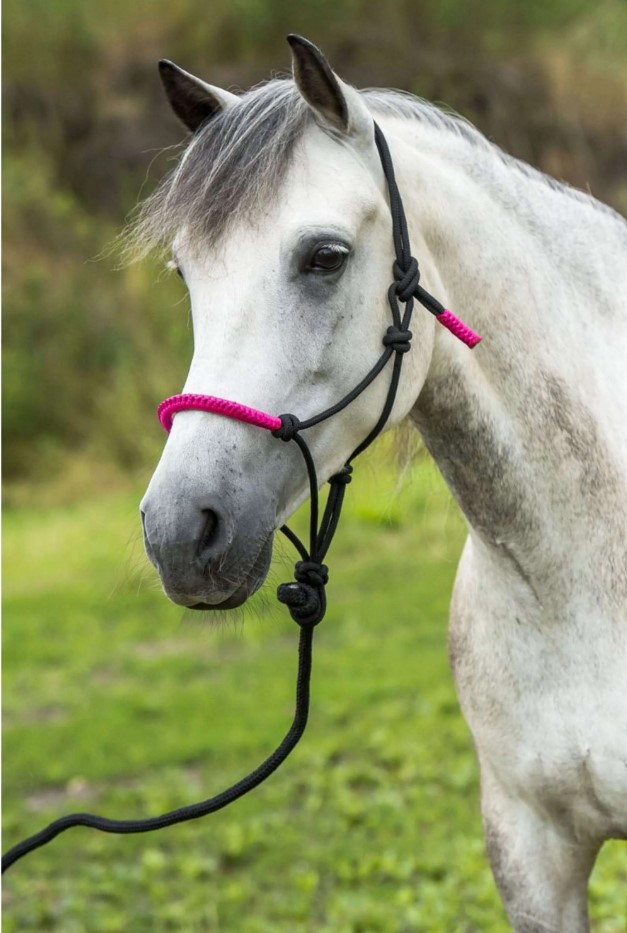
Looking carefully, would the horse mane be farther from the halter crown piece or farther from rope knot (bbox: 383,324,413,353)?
rope knot (bbox: 383,324,413,353)

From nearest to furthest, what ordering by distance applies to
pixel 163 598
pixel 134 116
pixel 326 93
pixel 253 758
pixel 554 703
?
pixel 326 93, pixel 554 703, pixel 253 758, pixel 163 598, pixel 134 116

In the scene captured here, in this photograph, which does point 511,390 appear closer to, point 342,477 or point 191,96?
point 342,477

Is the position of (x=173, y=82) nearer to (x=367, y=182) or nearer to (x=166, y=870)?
(x=367, y=182)

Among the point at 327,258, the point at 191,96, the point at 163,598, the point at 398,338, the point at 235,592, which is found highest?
the point at 163,598

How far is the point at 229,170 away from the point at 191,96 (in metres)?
0.28

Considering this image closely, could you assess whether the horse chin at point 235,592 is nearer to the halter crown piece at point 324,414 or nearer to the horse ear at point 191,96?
the halter crown piece at point 324,414

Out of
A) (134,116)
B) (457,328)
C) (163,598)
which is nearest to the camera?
(457,328)

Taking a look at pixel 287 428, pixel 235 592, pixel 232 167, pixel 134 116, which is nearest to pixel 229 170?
pixel 232 167

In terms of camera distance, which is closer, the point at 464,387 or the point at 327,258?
the point at 327,258

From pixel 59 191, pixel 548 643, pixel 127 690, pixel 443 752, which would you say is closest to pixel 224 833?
pixel 443 752

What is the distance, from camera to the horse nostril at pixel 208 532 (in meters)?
1.62

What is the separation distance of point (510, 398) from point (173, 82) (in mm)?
850

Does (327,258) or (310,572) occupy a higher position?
(327,258)

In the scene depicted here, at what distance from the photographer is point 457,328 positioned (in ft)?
6.14
